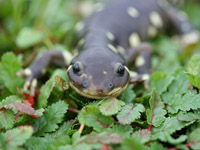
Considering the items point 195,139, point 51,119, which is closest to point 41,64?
point 51,119

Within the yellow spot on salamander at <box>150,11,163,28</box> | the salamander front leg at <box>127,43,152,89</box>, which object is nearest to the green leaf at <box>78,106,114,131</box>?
the salamander front leg at <box>127,43,152,89</box>

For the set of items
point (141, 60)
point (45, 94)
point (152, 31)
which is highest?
point (45, 94)

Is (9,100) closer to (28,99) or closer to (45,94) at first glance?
(28,99)

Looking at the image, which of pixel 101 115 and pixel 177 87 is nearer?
pixel 101 115

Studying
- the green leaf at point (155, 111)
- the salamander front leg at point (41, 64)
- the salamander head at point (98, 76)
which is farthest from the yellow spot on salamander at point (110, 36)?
the green leaf at point (155, 111)

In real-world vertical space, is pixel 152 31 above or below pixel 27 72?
below

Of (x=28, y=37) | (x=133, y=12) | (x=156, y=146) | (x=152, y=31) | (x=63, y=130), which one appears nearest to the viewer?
(x=156, y=146)

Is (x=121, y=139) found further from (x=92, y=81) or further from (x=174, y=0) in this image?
(x=174, y=0)
